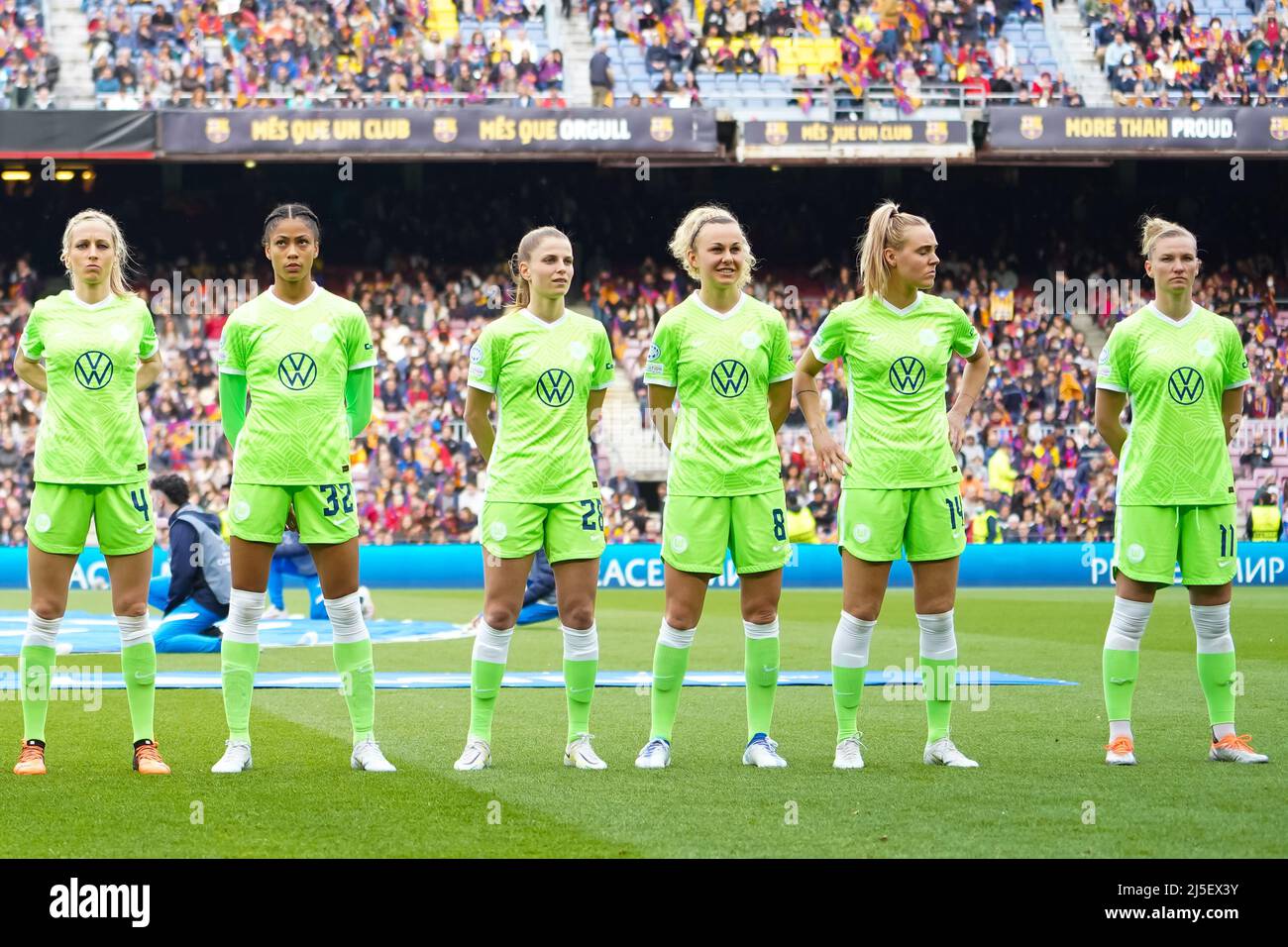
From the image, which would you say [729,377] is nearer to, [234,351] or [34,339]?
[234,351]

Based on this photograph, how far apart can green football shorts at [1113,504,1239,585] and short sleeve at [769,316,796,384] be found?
152cm

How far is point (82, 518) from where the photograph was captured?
6.89 metres

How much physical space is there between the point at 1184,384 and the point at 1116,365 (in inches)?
11.5

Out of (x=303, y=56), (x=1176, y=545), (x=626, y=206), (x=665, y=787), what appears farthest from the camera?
(x=626, y=206)

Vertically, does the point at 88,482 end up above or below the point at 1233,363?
below

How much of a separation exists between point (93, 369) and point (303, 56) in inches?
875

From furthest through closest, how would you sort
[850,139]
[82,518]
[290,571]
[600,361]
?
[850,139]
[290,571]
[600,361]
[82,518]

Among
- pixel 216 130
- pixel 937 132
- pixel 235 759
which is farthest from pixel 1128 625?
→ pixel 216 130

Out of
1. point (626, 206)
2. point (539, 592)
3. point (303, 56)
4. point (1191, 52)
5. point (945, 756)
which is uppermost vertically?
point (303, 56)

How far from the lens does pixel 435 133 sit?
2617cm

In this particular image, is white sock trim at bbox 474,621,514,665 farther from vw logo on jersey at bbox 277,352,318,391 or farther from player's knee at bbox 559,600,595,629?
vw logo on jersey at bbox 277,352,318,391

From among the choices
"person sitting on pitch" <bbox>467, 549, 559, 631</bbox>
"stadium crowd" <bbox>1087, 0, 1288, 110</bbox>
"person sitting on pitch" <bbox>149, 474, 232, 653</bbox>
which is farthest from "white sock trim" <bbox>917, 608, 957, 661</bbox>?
"stadium crowd" <bbox>1087, 0, 1288, 110</bbox>

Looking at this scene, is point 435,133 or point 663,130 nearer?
point 435,133
